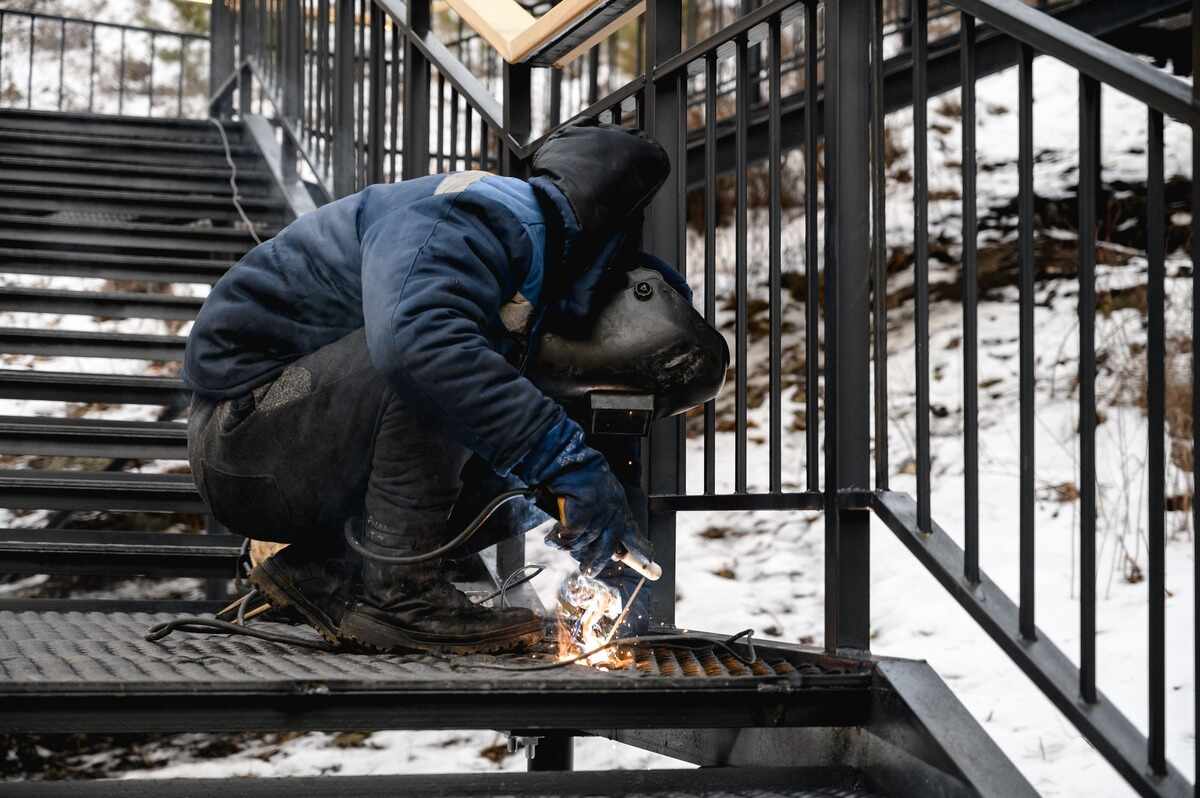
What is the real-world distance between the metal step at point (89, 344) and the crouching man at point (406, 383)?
6.58 ft

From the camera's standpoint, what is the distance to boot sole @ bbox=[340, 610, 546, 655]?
2121mm

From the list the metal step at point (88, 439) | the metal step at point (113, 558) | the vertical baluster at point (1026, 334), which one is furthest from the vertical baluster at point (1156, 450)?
the metal step at point (88, 439)

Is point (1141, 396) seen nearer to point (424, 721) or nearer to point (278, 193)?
point (278, 193)

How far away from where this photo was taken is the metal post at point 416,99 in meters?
3.79

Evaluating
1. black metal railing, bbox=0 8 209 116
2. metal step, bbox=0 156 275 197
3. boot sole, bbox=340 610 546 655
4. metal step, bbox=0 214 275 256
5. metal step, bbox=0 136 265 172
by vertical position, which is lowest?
boot sole, bbox=340 610 546 655

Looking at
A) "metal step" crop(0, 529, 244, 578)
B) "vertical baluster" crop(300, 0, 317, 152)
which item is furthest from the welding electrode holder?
"vertical baluster" crop(300, 0, 317, 152)

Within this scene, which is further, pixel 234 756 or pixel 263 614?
pixel 234 756

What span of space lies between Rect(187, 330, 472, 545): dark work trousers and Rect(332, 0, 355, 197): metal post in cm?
240

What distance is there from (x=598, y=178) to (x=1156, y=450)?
1.02 meters

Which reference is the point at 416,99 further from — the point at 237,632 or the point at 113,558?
the point at 237,632

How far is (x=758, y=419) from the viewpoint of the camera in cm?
667

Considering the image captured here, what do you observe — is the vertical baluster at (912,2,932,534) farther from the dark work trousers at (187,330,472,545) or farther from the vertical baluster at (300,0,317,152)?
the vertical baluster at (300,0,317,152)

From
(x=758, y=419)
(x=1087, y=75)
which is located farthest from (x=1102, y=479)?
(x=1087, y=75)

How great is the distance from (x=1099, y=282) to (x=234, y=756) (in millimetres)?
4311
